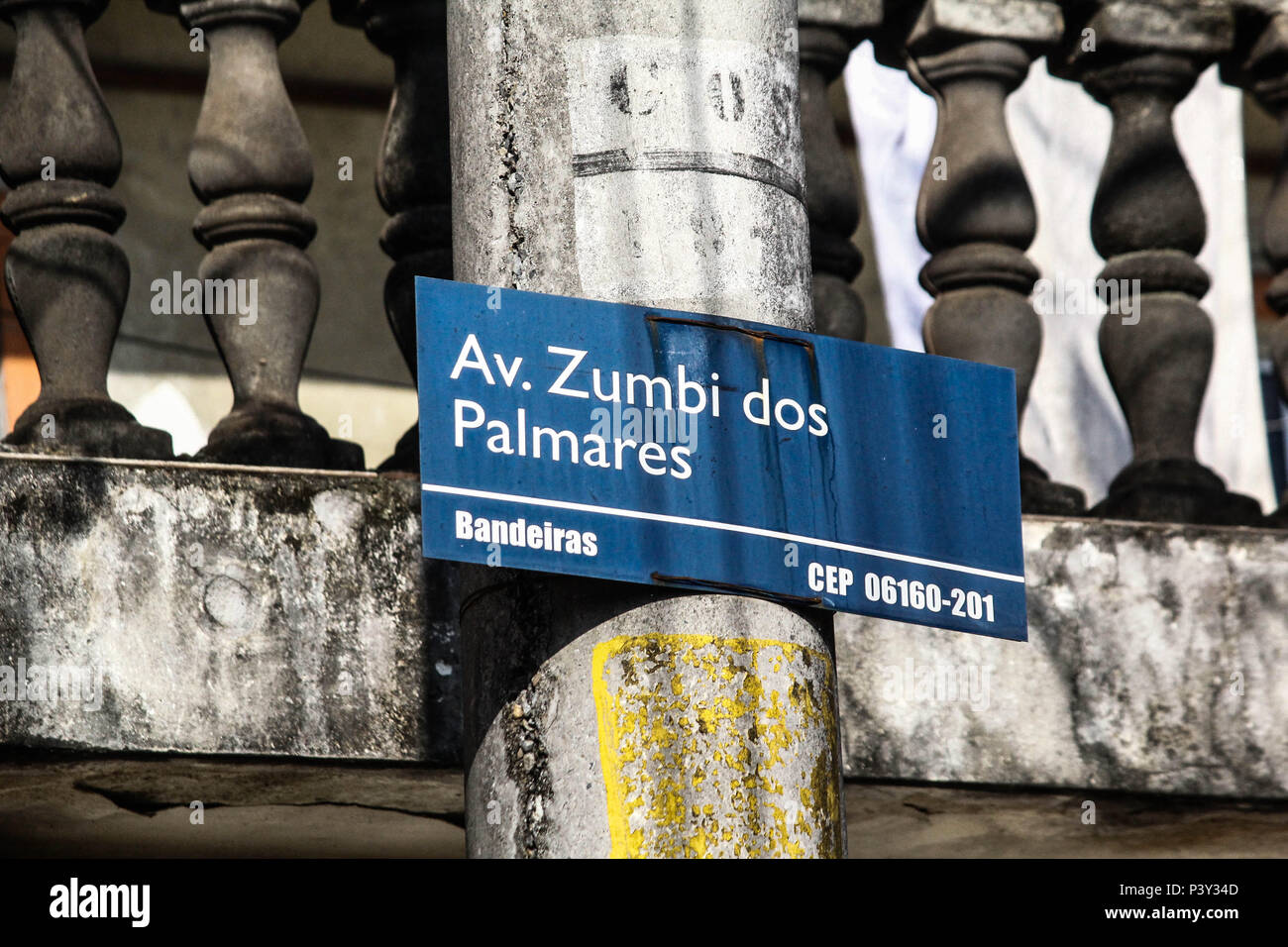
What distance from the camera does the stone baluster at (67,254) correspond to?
127 inches

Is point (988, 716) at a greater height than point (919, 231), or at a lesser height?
lesser

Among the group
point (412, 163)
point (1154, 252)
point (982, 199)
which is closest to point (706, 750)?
point (412, 163)

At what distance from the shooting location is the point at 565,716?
7.29 feet

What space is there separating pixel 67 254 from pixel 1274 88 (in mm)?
2279

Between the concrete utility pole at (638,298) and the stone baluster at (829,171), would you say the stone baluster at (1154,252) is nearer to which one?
the stone baluster at (829,171)

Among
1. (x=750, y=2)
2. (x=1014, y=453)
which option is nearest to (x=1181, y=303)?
(x=1014, y=453)

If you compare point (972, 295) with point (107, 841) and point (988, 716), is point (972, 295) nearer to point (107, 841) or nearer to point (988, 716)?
point (988, 716)

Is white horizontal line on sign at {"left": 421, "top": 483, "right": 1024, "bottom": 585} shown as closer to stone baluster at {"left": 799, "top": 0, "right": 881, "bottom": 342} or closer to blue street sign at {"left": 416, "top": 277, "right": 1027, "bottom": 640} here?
blue street sign at {"left": 416, "top": 277, "right": 1027, "bottom": 640}

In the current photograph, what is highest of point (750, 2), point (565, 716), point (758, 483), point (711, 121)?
point (750, 2)

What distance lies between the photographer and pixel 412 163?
3.47 meters

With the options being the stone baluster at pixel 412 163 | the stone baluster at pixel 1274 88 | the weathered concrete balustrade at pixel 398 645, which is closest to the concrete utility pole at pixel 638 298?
the weathered concrete balustrade at pixel 398 645

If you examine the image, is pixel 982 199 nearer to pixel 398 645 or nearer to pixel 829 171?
pixel 829 171

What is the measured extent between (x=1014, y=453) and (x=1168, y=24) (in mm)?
1628

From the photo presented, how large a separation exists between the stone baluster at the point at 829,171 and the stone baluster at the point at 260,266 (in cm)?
87
